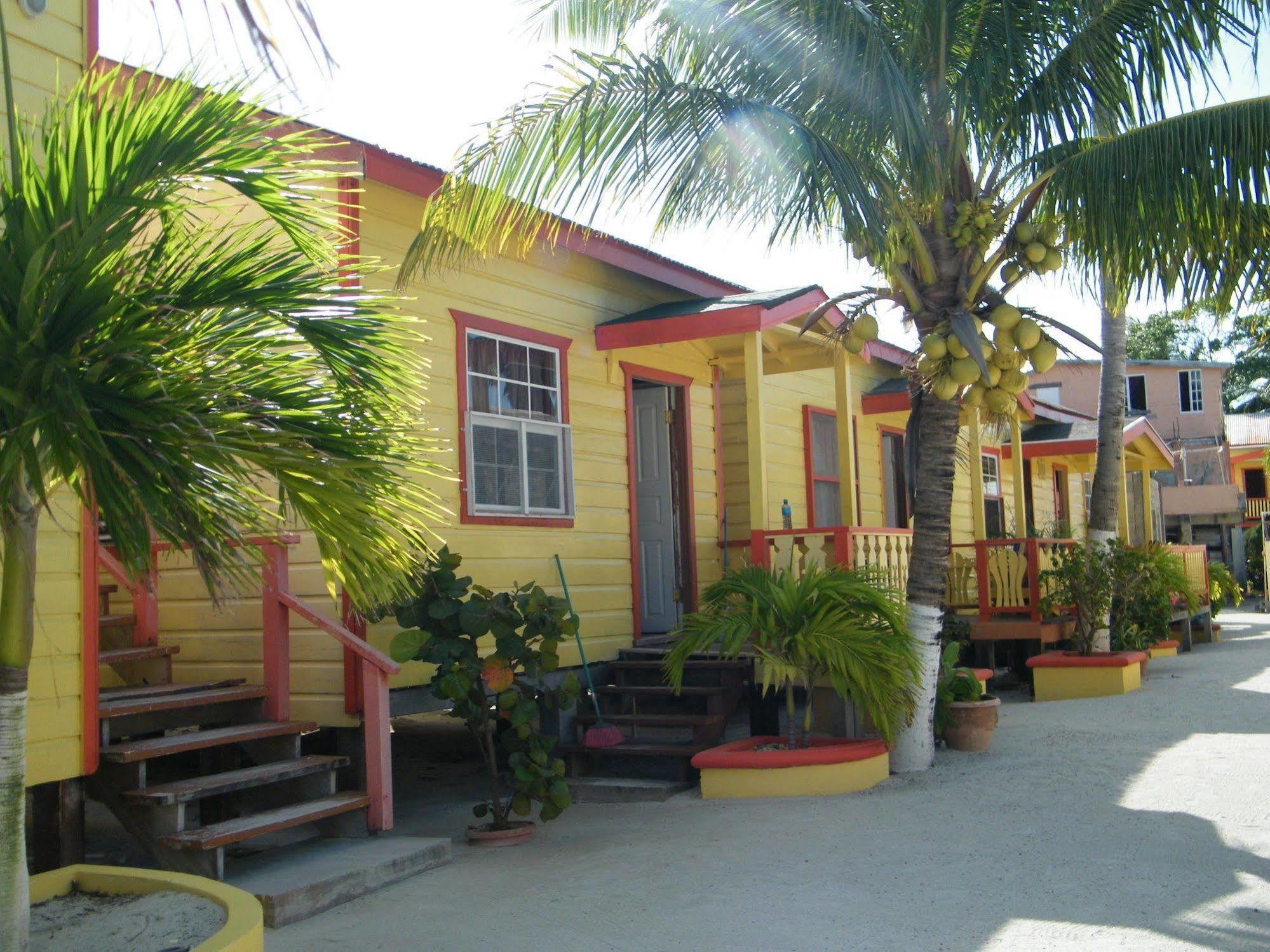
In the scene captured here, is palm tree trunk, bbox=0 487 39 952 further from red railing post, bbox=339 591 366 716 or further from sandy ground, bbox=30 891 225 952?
red railing post, bbox=339 591 366 716

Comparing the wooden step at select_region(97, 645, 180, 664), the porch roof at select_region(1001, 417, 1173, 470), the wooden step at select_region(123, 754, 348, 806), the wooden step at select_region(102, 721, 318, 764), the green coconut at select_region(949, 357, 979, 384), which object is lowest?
the wooden step at select_region(123, 754, 348, 806)

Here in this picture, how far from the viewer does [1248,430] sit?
140ft

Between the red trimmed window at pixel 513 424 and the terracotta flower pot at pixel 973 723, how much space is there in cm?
331

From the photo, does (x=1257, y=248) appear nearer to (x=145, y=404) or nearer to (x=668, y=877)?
(x=668, y=877)

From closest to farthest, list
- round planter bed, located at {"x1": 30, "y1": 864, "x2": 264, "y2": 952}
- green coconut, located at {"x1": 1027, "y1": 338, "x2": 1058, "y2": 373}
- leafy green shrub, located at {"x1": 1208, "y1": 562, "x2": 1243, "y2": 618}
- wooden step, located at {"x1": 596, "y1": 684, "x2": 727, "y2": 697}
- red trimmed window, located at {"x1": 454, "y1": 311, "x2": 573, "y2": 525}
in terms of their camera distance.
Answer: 1. round planter bed, located at {"x1": 30, "y1": 864, "x2": 264, "y2": 952}
2. green coconut, located at {"x1": 1027, "y1": 338, "x2": 1058, "y2": 373}
3. red trimmed window, located at {"x1": 454, "y1": 311, "x2": 573, "y2": 525}
4. wooden step, located at {"x1": 596, "y1": 684, "x2": 727, "y2": 697}
5. leafy green shrub, located at {"x1": 1208, "y1": 562, "x2": 1243, "y2": 618}

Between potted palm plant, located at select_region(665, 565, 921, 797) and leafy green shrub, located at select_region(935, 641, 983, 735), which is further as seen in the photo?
leafy green shrub, located at select_region(935, 641, 983, 735)

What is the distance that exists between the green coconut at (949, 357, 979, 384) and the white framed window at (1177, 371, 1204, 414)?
34101 mm

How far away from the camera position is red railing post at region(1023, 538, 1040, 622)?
12.4 metres

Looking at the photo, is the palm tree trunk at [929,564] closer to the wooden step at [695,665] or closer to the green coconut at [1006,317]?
the green coconut at [1006,317]

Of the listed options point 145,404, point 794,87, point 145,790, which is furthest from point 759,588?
point 145,404

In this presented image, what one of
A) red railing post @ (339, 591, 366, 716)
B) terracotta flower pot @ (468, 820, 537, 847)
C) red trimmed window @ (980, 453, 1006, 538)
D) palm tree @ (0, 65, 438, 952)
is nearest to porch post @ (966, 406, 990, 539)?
red trimmed window @ (980, 453, 1006, 538)

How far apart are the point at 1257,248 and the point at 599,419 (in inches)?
194

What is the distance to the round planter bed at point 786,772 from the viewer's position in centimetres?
742

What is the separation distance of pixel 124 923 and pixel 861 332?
5.76 meters
